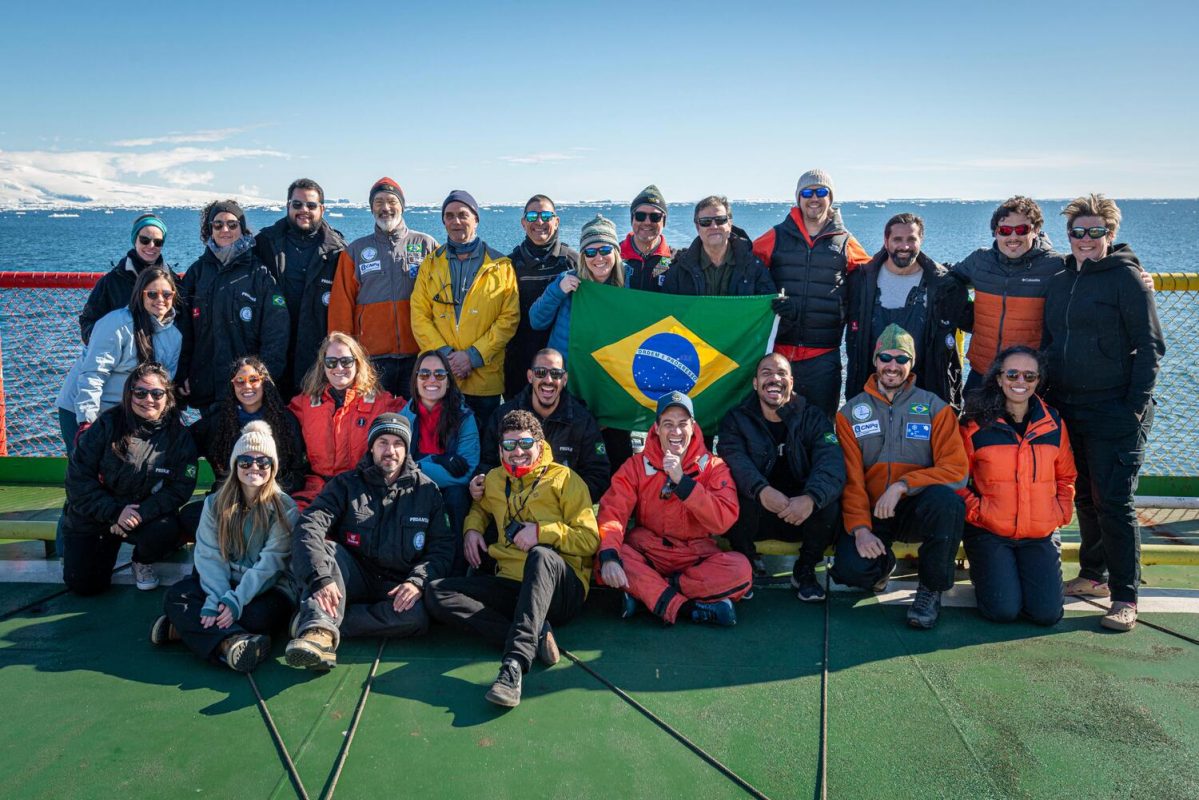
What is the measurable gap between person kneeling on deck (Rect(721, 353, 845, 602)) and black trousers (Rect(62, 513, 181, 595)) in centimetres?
354

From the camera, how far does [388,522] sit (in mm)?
4766

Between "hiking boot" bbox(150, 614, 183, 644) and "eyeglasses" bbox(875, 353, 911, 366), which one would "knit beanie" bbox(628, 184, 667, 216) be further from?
"hiking boot" bbox(150, 614, 183, 644)

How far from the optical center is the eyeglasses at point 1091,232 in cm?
486

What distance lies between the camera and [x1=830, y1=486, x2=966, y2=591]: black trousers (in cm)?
483

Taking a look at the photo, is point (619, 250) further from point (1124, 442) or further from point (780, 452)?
point (1124, 442)

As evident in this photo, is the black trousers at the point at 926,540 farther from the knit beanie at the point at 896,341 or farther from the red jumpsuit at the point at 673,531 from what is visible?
the knit beanie at the point at 896,341

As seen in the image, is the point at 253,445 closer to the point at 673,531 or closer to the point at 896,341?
the point at 673,531

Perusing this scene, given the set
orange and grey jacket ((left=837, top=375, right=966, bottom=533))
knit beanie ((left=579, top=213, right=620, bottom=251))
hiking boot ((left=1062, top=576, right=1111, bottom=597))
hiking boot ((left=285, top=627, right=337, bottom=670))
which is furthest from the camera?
knit beanie ((left=579, top=213, right=620, bottom=251))

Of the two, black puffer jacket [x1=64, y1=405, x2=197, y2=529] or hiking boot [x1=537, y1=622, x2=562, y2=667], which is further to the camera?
black puffer jacket [x1=64, y1=405, x2=197, y2=529]

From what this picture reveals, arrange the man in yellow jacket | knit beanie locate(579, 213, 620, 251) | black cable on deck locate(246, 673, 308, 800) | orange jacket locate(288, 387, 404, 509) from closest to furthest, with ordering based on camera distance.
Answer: black cable on deck locate(246, 673, 308, 800)
orange jacket locate(288, 387, 404, 509)
knit beanie locate(579, 213, 620, 251)
the man in yellow jacket

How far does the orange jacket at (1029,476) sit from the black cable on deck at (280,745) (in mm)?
Result: 3817

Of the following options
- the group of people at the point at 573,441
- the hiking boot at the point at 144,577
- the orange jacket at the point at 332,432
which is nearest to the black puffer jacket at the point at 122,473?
the group of people at the point at 573,441

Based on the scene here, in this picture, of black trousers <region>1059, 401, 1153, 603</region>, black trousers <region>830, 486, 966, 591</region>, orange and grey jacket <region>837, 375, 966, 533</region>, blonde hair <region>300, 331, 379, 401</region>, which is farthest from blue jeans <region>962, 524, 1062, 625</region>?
blonde hair <region>300, 331, 379, 401</region>

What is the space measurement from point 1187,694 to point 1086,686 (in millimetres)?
456
